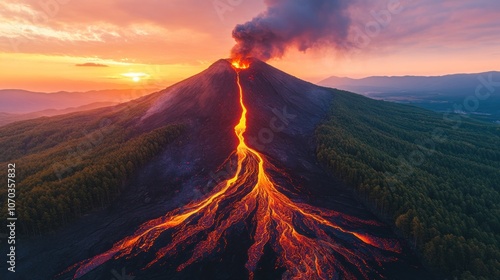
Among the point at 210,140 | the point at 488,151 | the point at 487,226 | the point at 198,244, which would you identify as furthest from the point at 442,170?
the point at 198,244

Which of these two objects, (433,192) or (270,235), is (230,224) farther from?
(433,192)

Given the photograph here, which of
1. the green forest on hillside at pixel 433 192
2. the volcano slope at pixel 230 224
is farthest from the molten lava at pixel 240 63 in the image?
the volcano slope at pixel 230 224

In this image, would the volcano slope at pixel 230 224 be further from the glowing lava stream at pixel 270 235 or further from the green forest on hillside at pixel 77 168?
the green forest on hillside at pixel 77 168

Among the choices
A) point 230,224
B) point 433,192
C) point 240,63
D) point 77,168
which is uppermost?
point 240,63

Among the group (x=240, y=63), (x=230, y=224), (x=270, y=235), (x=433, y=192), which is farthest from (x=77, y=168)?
(x=240, y=63)

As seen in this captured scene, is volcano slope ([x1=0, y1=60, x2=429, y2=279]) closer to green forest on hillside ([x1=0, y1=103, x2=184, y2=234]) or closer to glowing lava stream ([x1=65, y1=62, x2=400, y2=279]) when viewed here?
glowing lava stream ([x1=65, y1=62, x2=400, y2=279])

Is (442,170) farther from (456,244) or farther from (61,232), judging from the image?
(61,232)
